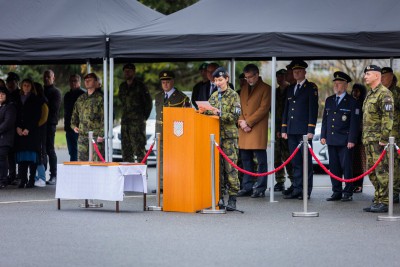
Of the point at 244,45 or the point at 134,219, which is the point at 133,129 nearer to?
the point at 244,45

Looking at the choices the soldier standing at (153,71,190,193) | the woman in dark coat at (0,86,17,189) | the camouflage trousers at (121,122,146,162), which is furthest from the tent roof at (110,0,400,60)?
the woman in dark coat at (0,86,17,189)

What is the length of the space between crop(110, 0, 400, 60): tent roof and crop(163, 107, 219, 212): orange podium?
6.70ft

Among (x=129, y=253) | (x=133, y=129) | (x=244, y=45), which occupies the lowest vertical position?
(x=129, y=253)

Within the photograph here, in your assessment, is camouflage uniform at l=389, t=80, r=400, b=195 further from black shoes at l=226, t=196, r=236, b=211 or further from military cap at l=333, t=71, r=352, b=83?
black shoes at l=226, t=196, r=236, b=211

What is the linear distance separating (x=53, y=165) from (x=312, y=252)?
10.4 metres

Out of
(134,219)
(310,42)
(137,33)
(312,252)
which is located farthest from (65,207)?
(312,252)

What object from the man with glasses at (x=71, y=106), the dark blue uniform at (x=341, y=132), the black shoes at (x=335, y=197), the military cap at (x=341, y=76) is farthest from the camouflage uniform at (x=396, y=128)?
the man with glasses at (x=71, y=106)

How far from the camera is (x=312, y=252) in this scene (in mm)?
10773

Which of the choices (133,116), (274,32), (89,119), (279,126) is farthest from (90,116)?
(274,32)

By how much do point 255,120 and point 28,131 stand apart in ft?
14.8

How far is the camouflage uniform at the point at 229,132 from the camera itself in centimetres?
1461

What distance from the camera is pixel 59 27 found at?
17641 mm

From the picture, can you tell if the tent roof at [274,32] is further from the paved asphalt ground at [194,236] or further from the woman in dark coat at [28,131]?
the woman in dark coat at [28,131]

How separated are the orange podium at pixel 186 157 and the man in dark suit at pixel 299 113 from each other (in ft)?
8.25
